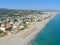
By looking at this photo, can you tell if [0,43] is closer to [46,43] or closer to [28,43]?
[28,43]

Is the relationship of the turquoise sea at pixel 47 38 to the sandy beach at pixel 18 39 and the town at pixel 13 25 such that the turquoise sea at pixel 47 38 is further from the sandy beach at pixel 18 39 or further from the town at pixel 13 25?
the town at pixel 13 25

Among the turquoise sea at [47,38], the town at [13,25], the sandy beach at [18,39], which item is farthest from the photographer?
the town at [13,25]

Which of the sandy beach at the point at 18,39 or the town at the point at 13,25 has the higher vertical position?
the sandy beach at the point at 18,39

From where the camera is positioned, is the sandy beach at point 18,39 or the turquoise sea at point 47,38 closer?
the sandy beach at point 18,39

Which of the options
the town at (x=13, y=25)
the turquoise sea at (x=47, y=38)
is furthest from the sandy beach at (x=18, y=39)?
the town at (x=13, y=25)

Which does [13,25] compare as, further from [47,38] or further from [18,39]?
[18,39]

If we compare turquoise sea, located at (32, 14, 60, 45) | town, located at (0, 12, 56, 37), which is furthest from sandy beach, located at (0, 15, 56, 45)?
town, located at (0, 12, 56, 37)

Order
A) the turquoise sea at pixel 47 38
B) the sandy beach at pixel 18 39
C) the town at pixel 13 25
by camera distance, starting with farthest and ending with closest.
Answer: the town at pixel 13 25
the turquoise sea at pixel 47 38
the sandy beach at pixel 18 39

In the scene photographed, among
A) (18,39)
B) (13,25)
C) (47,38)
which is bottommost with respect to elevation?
(13,25)

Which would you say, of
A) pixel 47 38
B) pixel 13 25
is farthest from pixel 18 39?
pixel 13 25

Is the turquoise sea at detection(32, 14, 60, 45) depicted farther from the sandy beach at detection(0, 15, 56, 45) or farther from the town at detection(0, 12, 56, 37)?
the town at detection(0, 12, 56, 37)

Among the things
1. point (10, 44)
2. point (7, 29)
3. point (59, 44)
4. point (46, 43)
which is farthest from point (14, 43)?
point (7, 29)

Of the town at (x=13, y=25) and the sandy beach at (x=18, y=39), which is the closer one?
the sandy beach at (x=18, y=39)
